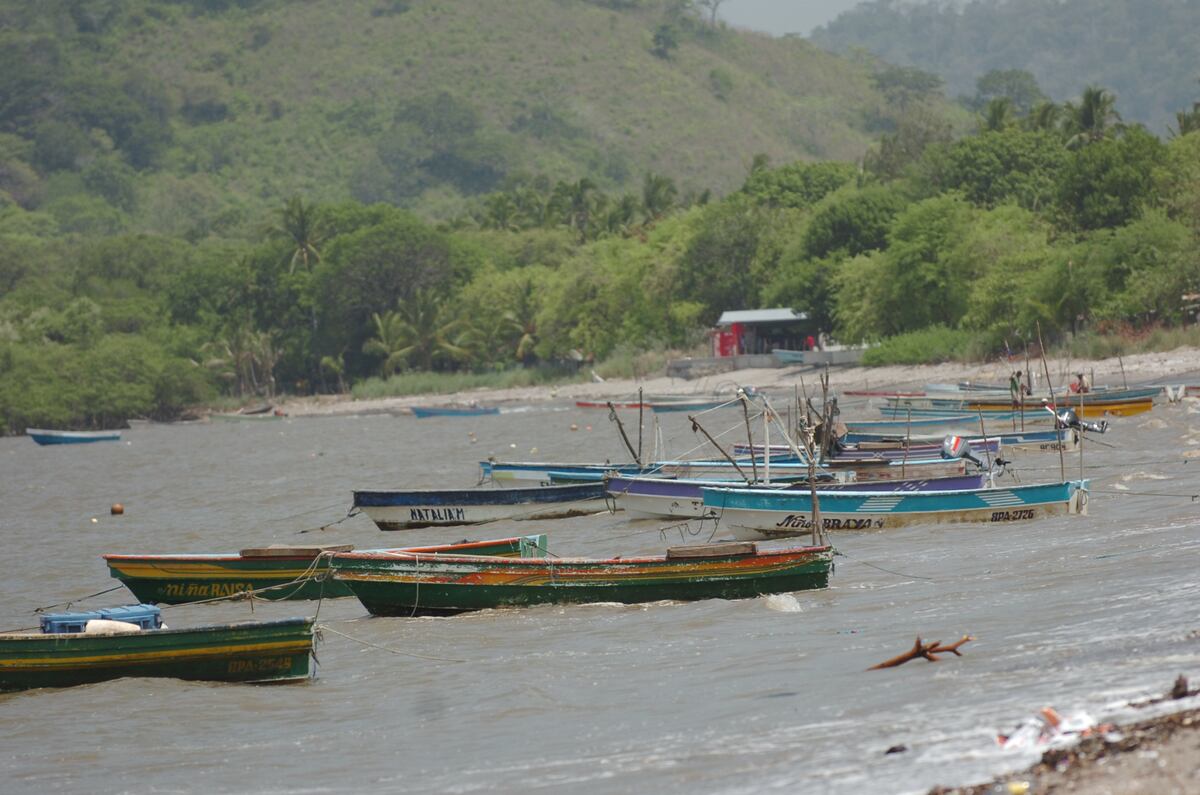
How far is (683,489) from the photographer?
2872 cm

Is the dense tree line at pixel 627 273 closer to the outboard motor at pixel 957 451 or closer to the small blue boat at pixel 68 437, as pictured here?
the small blue boat at pixel 68 437

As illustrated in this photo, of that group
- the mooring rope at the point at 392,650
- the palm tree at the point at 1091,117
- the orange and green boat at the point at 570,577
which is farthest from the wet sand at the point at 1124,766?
the palm tree at the point at 1091,117

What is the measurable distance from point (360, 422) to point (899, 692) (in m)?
80.7

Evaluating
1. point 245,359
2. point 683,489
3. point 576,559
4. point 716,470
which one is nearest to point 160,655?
point 576,559

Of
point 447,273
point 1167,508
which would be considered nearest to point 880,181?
point 447,273

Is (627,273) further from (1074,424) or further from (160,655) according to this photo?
(160,655)

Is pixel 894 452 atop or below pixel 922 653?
atop

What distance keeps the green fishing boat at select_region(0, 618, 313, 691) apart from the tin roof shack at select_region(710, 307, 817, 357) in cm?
7567

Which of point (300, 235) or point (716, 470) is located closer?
point (716, 470)

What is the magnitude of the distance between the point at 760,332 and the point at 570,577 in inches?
2957

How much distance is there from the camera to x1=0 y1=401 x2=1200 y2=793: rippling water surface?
13.0m

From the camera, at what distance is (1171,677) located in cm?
1304

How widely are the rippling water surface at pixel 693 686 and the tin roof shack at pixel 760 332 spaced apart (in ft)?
210

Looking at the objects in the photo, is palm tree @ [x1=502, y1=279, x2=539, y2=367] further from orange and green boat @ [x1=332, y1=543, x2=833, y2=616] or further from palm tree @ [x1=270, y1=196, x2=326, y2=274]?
orange and green boat @ [x1=332, y1=543, x2=833, y2=616]
